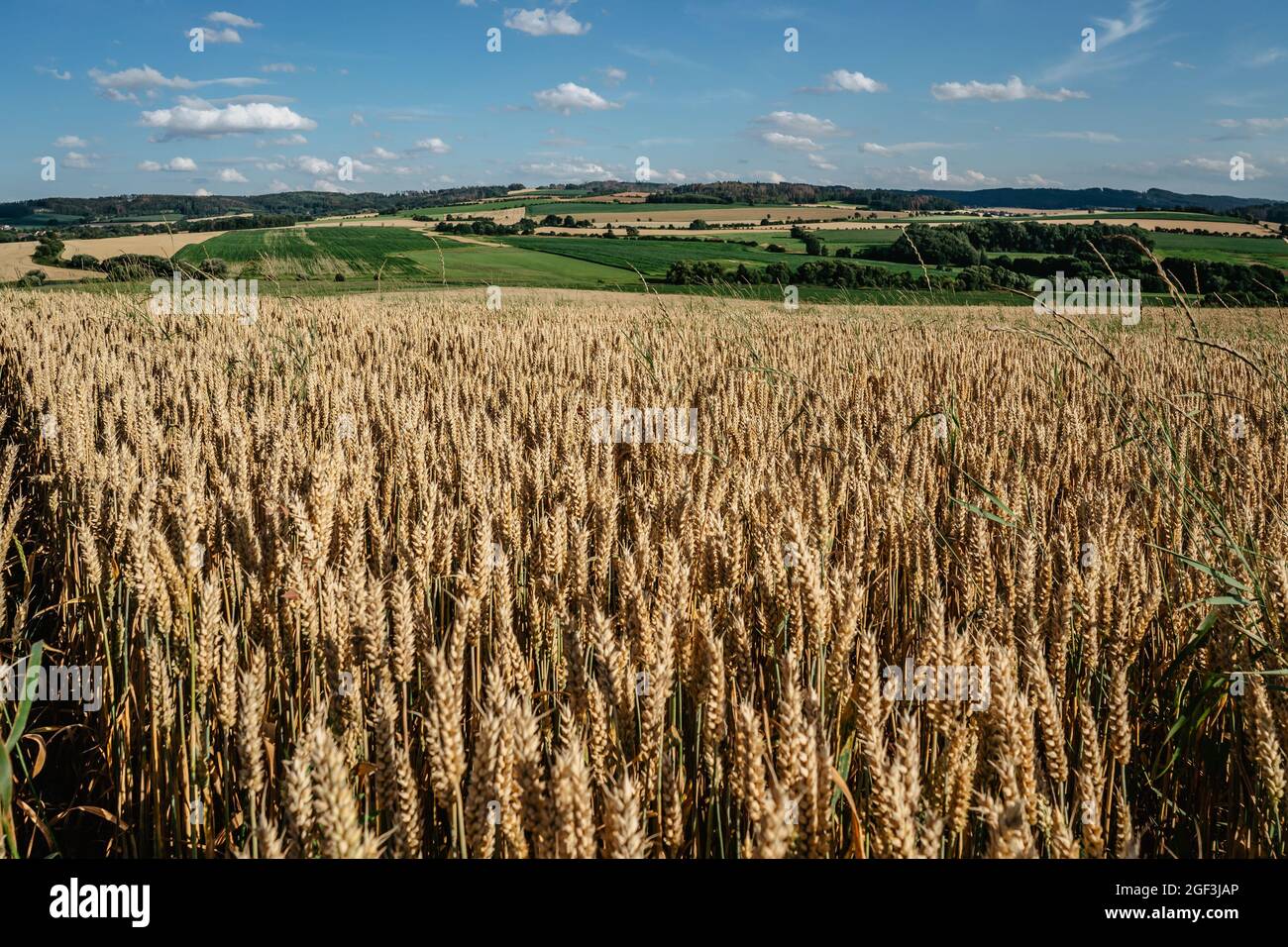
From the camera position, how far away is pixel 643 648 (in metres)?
1.40

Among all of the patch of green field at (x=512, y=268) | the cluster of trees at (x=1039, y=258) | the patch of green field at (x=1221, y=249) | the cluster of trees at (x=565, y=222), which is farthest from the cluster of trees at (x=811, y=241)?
the cluster of trees at (x=565, y=222)

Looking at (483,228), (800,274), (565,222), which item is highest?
(565,222)

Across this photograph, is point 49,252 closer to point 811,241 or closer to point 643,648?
point 811,241

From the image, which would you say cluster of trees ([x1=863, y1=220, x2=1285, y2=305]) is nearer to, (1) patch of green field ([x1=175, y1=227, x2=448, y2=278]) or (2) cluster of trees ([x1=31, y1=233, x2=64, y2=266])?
(1) patch of green field ([x1=175, y1=227, x2=448, y2=278])

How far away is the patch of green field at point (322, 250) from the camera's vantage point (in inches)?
794

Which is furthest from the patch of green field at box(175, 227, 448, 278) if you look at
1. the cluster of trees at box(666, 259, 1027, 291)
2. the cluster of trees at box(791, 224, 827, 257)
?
the cluster of trees at box(791, 224, 827, 257)

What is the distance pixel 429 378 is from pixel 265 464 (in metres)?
2.72

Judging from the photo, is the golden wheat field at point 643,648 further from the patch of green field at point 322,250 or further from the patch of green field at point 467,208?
the patch of green field at point 467,208

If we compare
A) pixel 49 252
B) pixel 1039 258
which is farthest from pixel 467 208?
pixel 1039 258

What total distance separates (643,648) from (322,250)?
3263 centimetres

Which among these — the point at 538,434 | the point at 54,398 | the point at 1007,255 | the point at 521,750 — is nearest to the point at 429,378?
the point at 538,434

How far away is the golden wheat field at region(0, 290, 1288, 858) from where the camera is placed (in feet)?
3.41

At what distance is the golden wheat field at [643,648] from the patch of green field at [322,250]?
14793 mm
